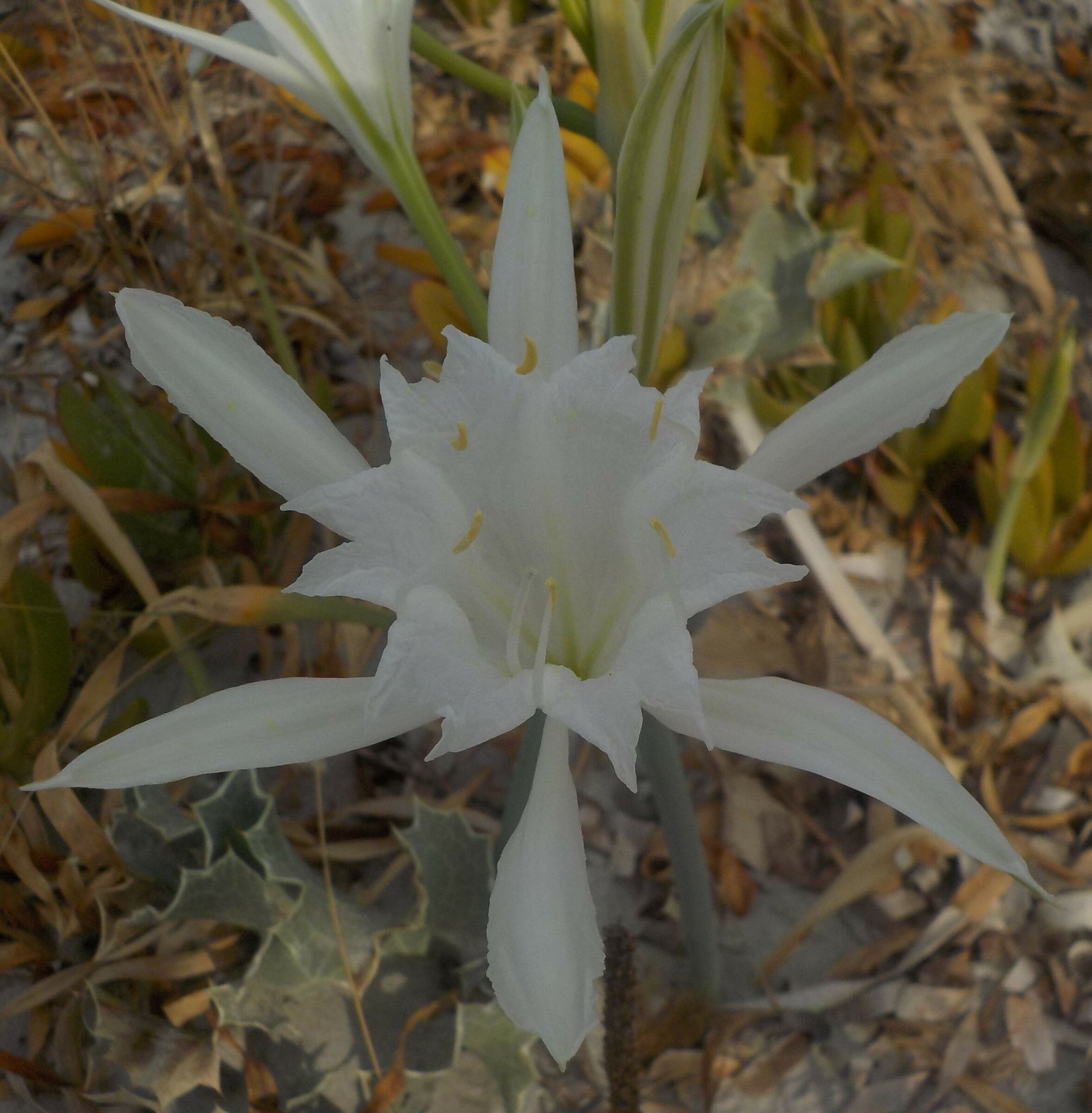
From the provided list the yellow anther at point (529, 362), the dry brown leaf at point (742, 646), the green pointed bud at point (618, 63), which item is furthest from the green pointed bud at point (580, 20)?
the dry brown leaf at point (742, 646)

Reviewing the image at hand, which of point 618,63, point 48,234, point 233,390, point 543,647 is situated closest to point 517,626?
point 543,647

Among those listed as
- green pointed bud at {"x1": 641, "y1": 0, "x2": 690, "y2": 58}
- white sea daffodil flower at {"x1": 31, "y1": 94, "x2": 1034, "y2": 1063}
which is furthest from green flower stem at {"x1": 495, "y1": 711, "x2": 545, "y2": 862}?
green pointed bud at {"x1": 641, "y1": 0, "x2": 690, "y2": 58}

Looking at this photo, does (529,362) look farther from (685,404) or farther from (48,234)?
(48,234)

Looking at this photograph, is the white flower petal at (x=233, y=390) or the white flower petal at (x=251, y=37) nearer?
the white flower petal at (x=233, y=390)

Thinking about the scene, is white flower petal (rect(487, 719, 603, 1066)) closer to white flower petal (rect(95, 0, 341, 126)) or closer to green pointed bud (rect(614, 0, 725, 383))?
green pointed bud (rect(614, 0, 725, 383))

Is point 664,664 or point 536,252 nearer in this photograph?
point 664,664

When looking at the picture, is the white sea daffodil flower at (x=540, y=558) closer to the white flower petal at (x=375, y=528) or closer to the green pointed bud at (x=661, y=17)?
the white flower petal at (x=375, y=528)
